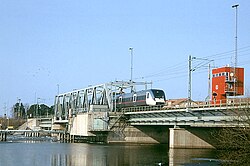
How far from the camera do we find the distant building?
248 ft

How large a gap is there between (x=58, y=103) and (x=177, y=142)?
10576cm

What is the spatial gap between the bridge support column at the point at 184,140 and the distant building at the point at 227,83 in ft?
29.7

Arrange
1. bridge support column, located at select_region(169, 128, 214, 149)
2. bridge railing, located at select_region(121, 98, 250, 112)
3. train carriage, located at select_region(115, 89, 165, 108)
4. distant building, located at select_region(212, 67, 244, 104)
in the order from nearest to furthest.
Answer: bridge railing, located at select_region(121, 98, 250, 112) < distant building, located at select_region(212, 67, 244, 104) < bridge support column, located at select_region(169, 128, 214, 149) < train carriage, located at select_region(115, 89, 165, 108)

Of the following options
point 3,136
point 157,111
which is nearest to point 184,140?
point 157,111

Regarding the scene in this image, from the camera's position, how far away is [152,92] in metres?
99.6

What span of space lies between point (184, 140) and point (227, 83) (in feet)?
44.8

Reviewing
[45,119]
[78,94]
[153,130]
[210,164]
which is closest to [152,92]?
[153,130]

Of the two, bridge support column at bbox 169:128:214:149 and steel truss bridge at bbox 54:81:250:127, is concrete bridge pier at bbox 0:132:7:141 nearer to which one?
steel truss bridge at bbox 54:81:250:127

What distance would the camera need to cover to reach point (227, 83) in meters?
76.4

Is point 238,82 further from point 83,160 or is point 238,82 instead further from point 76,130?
point 76,130

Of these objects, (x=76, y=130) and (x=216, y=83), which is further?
(x=76, y=130)

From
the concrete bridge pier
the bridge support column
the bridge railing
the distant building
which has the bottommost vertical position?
the concrete bridge pier

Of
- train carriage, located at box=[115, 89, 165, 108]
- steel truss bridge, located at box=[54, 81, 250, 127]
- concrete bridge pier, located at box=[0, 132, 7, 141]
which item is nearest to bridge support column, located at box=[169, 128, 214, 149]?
→ steel truss bridge, located at box=[54, 81, 250, 127]

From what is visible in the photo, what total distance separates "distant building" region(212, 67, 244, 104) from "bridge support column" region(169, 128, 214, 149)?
29.7ft
